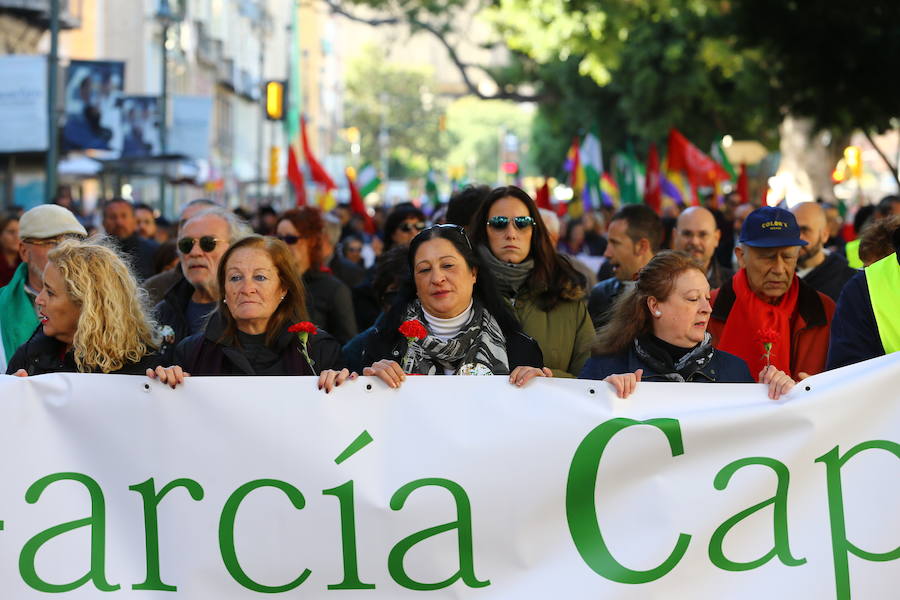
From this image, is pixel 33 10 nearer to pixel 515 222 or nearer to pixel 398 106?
pixel 515 222

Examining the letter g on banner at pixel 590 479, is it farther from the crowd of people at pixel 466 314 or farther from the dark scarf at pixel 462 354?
the dark scarf at pixel 462 354

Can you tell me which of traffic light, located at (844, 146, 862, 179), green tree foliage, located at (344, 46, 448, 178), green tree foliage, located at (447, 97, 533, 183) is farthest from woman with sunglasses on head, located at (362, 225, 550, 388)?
green tree foliage, located at (447, 97, 533, 183)

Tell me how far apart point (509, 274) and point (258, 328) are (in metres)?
1.31

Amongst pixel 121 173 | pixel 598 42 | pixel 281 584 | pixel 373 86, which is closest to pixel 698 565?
pixel 281 584

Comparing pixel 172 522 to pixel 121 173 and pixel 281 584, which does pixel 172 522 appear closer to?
pixel 281 584

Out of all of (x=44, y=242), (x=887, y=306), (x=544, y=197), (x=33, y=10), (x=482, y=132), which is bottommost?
(x=887, y=306)

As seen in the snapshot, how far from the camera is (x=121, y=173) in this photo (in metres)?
24.2

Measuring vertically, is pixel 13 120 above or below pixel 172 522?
above

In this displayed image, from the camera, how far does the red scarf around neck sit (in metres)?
6.07

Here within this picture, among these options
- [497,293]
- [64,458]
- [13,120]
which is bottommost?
[64,458]

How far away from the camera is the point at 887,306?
518 cm

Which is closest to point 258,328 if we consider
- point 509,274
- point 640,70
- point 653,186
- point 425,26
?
point 509,274

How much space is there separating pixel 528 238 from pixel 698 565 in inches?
87.3

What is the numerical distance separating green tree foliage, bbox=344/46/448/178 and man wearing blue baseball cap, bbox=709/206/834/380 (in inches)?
3501
